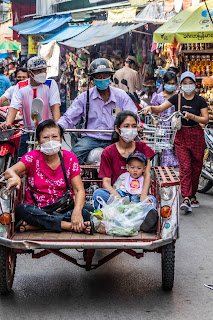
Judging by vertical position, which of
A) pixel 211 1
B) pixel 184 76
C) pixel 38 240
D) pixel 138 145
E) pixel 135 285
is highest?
pixel 211 1

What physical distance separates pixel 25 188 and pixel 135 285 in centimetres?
128

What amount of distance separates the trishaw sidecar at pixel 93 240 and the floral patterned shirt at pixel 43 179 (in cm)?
29

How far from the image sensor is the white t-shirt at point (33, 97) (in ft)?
24.2

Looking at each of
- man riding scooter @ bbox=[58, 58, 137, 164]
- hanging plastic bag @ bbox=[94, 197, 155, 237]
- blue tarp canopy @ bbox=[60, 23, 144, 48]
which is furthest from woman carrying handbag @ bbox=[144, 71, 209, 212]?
blue tarp canopy @ bbox=[60, 23, 144, 48]

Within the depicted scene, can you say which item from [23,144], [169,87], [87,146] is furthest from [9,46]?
[87,146]

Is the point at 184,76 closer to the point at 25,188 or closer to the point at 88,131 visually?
the point at 88,131

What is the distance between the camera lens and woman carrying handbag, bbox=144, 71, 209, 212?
27.2 ft

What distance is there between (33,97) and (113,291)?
327cm

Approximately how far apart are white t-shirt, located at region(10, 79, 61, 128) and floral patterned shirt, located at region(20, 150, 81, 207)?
2.35 meters

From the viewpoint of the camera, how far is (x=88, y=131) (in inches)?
254

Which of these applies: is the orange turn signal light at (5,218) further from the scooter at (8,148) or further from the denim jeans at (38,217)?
the scooter at (8,148)

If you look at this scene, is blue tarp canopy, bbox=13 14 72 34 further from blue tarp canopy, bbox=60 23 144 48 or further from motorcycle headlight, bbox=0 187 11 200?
motorcycle headlight, bbox=0 187 11 200

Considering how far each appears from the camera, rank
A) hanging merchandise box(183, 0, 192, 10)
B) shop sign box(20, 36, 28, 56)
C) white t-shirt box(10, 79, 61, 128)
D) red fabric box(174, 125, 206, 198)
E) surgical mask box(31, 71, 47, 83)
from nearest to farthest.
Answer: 1. surgical mask box(31, 71, 47, 83)
2. white t-shirt box(10, 79, 61, 128)
3. red fabric box(174, 125, 206, 198)
4. hanging merchandise box(183, 0, 192, 10)
5. shop sign box(20, 36, 28, 56)

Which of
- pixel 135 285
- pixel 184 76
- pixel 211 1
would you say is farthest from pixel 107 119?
pixel 211 1
